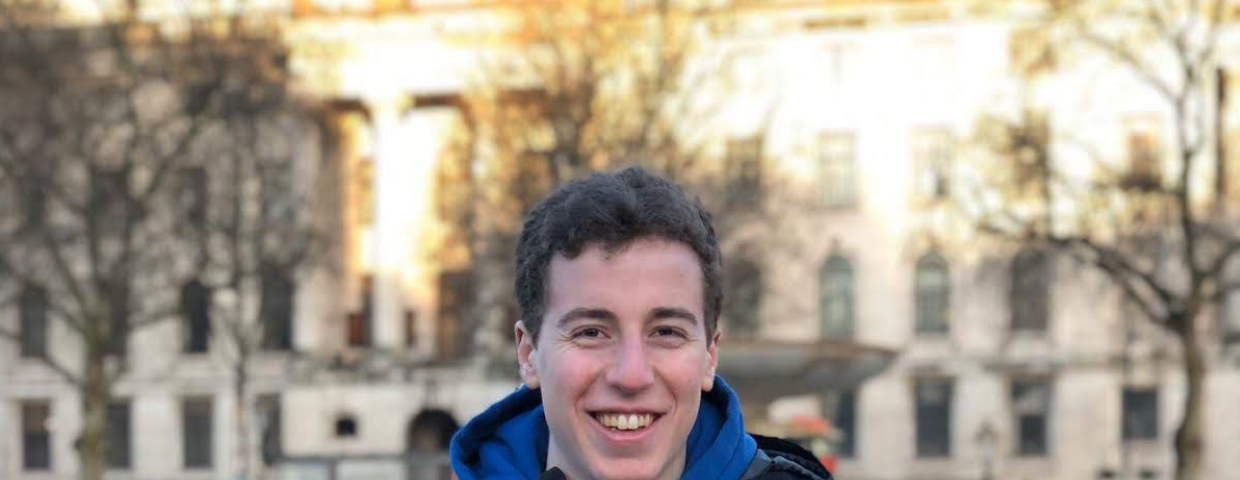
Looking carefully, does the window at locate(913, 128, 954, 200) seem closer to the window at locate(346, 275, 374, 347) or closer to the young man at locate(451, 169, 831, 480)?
the window at locate(346, 275, 374, 347)

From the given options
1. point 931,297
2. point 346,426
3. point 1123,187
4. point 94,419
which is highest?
point 931,297

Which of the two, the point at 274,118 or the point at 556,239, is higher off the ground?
the point at 274,118

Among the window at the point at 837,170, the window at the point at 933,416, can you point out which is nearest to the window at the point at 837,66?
the window at the point at 837,170

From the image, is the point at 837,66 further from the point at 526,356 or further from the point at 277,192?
the point at 526,356

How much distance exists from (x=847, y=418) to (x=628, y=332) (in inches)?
2731

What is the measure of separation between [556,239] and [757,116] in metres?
65.5

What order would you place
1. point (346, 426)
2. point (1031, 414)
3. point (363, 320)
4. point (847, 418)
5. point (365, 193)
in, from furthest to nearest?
point (365, 193)
point (363, 320)
point (346, 426)
point (847, 418)
point (1031, 414)

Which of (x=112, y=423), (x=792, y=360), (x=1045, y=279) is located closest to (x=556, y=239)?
(x=792, y=360)

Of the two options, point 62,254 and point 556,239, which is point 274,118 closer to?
point 62,254

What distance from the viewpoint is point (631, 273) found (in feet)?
11.3

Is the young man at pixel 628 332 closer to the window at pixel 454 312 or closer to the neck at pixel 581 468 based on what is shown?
the neck at pixel 581 468

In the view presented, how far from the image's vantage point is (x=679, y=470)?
11.6 feet

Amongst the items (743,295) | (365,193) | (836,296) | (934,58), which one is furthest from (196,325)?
(743,295)

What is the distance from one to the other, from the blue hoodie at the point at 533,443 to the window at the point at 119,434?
74.8m
